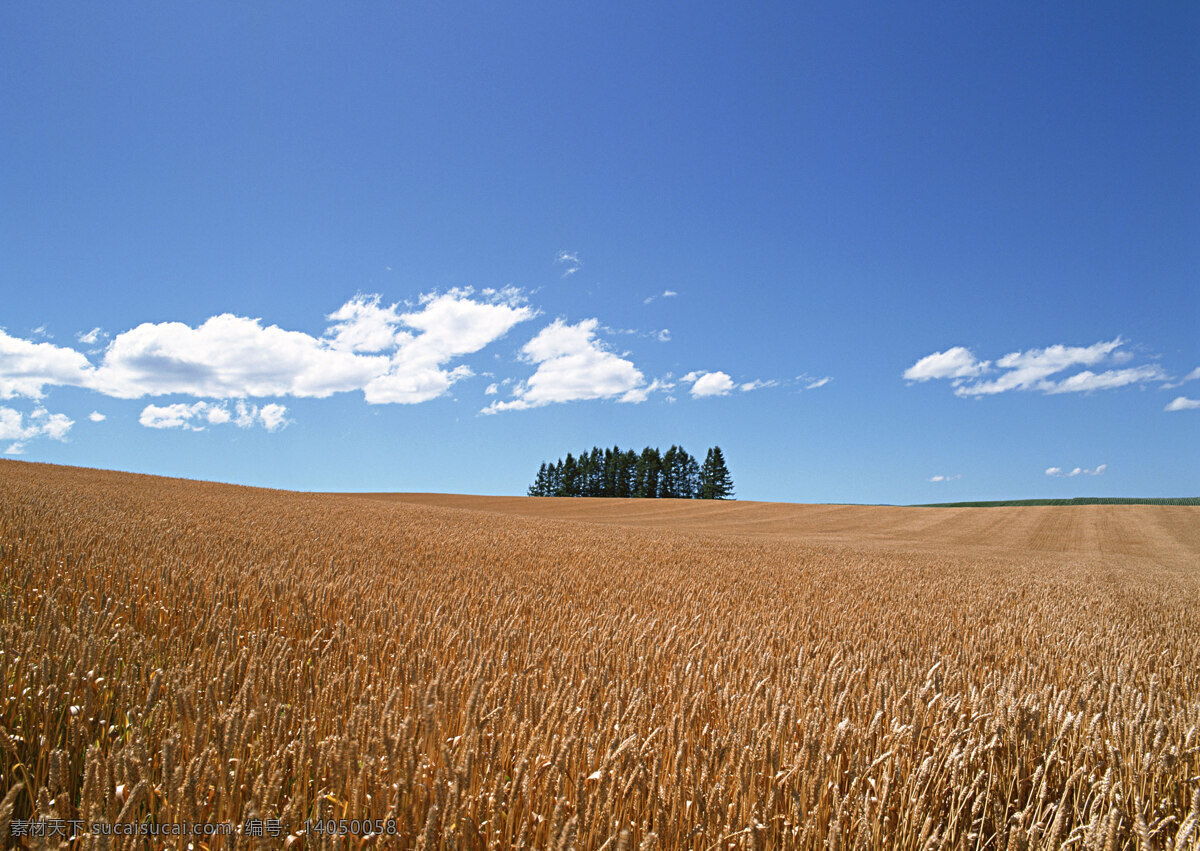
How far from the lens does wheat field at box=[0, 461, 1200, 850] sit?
1.66 meters

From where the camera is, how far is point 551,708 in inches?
84.7

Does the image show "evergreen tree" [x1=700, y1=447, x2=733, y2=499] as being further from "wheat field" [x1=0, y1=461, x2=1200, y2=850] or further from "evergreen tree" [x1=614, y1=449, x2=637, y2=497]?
"wheat field" [x1=0, y1=461, x2=1200, y2=850]

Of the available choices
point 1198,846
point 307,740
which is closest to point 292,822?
point 307,740

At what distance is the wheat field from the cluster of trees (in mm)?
75498

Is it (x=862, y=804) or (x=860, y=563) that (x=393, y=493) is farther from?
(x=862, y=804)

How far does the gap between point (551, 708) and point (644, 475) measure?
81721 mm

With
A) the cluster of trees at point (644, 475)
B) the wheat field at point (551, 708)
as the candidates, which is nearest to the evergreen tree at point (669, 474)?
the cluster of trees at point (644, 475)

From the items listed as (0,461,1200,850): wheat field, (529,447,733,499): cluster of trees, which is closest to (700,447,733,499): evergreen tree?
(529,447,733,499): cluster of trees

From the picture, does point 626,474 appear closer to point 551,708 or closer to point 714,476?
point 714,476

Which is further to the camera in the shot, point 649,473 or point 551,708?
point 649,473

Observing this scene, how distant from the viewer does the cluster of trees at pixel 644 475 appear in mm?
81750

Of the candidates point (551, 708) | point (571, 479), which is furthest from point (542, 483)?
point (551, 708)

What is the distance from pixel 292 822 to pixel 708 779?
1300mm

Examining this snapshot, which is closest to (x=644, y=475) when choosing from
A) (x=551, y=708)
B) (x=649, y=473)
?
(x=649, y=473)
